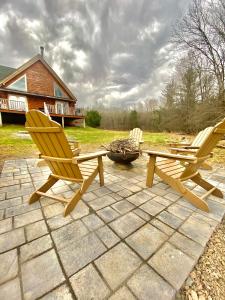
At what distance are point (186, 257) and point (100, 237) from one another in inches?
29.6

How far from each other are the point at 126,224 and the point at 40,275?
85 centimetres

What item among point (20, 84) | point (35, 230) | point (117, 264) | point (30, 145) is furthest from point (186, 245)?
point (20, 84)

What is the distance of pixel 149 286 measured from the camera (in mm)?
944

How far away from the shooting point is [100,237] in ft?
4.46

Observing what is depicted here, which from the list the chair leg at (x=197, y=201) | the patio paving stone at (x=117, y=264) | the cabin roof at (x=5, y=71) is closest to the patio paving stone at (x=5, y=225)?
the patio paving stone at (x=117, y=264)

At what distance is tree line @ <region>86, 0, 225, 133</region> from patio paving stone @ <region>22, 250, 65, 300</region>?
1073 cm

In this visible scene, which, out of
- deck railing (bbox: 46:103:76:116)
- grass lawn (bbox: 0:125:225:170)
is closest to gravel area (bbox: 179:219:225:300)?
grass lawn (bbox: 0:125:225:170)

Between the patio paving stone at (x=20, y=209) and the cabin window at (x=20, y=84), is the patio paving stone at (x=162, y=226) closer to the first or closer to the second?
the patio paving stone at (x=20, y=209)

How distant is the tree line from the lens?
8289mm

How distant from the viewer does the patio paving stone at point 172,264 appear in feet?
3.24

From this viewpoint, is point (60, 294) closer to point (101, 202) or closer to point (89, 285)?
point (89, 285)

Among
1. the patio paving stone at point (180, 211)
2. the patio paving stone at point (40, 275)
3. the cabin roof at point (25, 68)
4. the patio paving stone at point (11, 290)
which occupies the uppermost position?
the cabin roof at point (25, 68)

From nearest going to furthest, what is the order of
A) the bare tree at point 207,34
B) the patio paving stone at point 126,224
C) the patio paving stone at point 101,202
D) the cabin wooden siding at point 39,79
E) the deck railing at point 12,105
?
the patio paving stone at point 126,224 < the patio paving stone at point 101,202 < the bare tree at point 207,34 < the deck railing at point 12,105 < the cabin wooden siding at point 39,79

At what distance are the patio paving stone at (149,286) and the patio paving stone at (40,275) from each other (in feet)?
1.66
